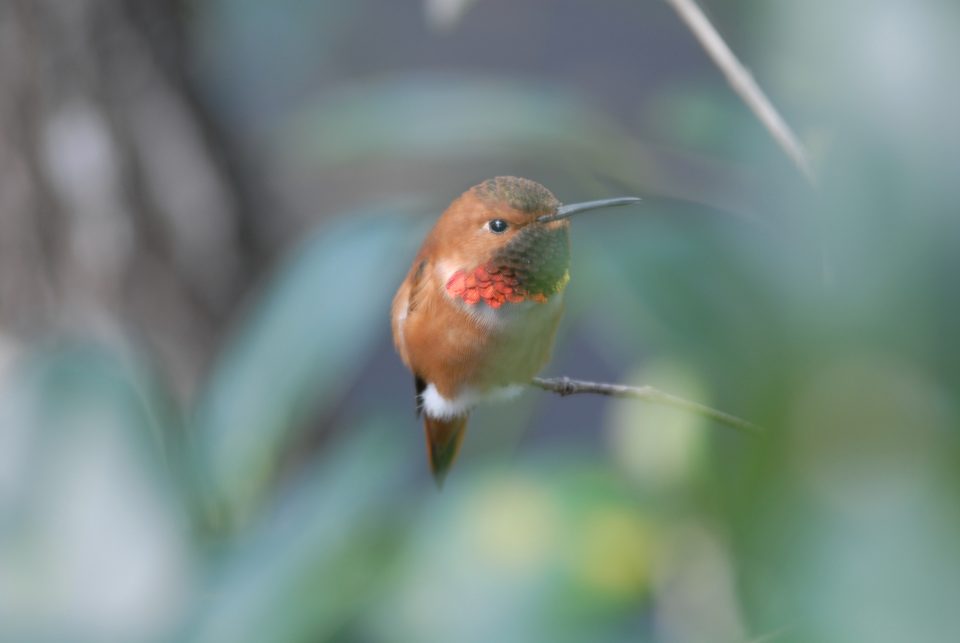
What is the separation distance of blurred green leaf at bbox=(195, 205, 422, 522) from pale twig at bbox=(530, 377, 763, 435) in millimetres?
57

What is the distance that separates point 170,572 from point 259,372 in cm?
11

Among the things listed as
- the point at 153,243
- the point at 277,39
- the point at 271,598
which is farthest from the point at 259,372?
the point at 277,39

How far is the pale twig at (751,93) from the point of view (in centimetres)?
20

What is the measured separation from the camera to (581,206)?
0.22 meters

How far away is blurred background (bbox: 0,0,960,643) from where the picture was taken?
14cm

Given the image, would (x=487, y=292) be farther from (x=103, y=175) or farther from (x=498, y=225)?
(x=103, y=175)

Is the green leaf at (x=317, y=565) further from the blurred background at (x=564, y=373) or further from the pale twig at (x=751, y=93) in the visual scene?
the pale twig at (x=751, y=93)

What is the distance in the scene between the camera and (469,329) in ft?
0.75

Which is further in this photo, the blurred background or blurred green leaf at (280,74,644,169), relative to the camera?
blurred green leaf at (280,74,644,169)

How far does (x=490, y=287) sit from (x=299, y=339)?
0.23 meters

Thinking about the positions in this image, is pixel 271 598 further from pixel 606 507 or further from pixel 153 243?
pixel 153 243

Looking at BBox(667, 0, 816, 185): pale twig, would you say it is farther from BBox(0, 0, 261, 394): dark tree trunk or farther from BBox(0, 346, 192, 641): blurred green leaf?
BBox(0, 0, 261, 394): dark tree trunk

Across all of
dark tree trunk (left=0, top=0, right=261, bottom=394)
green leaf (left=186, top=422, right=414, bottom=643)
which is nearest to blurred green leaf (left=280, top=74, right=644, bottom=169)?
green leaf (left=186, top=422, right=414, bottom=643)

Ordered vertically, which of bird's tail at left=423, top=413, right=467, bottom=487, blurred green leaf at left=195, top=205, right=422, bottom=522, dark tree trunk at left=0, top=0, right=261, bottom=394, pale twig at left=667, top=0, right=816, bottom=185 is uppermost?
dark tree trunk at left=0, top=0, right=261, bottom=394
